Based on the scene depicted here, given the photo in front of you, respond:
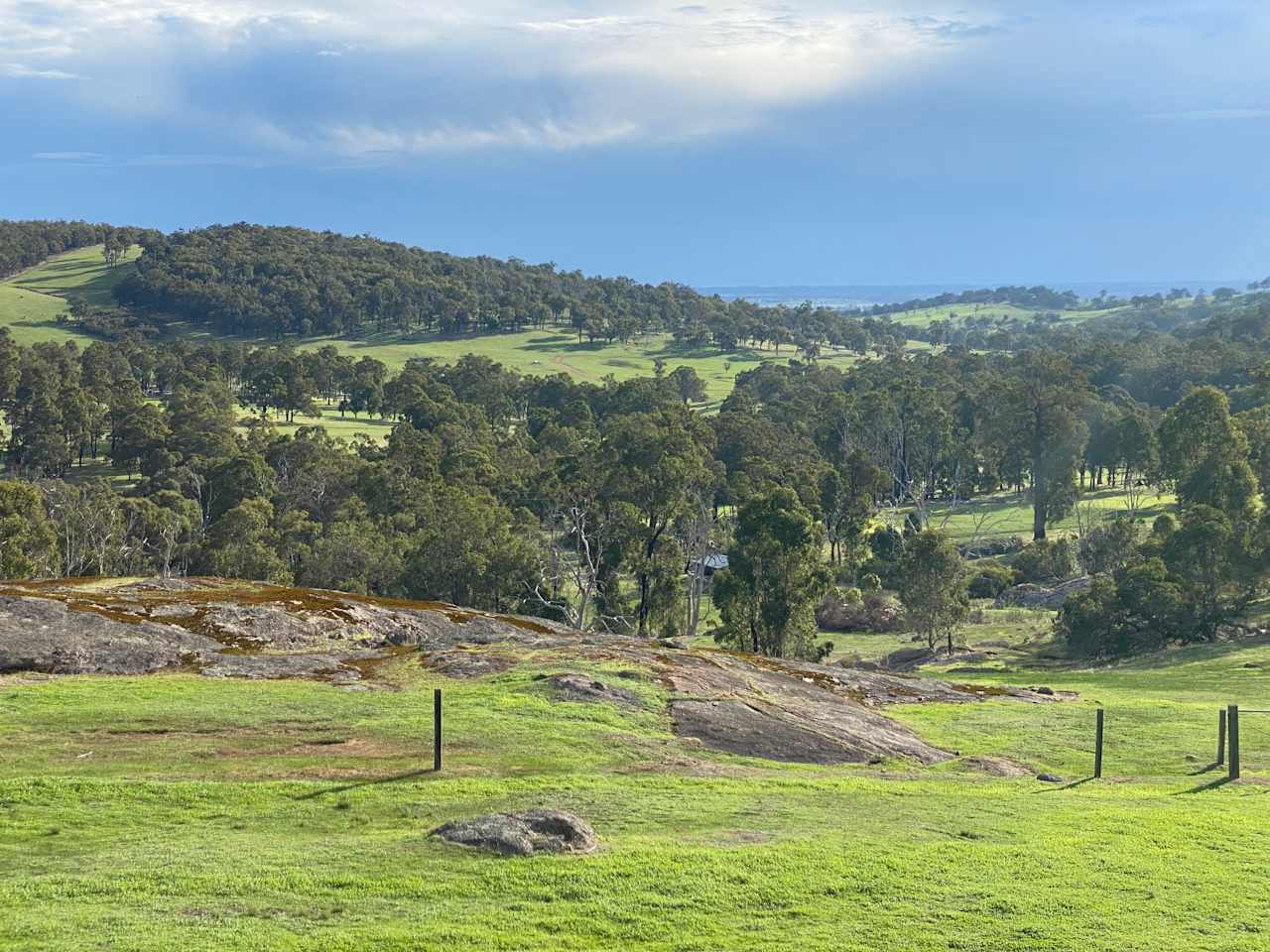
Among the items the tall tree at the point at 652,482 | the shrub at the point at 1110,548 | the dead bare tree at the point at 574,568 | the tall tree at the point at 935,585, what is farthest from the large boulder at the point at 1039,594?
the dead bare tree at the point at 574,568

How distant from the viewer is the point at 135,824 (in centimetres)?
2053

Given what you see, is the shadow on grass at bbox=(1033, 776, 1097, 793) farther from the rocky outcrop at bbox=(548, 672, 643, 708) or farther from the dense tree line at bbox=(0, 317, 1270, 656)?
the dense tree line at bbox=(0, 317, 1270, 656)

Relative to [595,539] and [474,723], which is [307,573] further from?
[474,723]

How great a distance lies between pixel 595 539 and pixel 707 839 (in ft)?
185

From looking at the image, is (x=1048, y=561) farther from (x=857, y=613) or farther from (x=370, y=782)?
(x=370, y=782)

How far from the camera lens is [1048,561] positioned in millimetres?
94000

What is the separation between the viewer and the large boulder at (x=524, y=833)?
19203mm

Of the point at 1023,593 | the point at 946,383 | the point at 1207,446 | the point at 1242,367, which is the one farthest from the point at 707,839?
the point at 1242,367

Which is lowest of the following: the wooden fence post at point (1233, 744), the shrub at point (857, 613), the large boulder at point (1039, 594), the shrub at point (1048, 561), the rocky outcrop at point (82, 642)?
the shrub at point (857, 613)

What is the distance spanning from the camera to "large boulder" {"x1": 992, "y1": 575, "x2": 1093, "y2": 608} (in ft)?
282

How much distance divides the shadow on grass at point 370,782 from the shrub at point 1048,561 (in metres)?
78.8

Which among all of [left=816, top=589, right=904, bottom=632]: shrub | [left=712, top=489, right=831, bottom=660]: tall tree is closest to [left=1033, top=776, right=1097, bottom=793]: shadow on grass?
[left=712, top=489, right=831, bottom=660]: tall tree

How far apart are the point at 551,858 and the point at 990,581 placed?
78757 mm

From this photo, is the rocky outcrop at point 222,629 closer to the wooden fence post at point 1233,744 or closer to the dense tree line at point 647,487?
the wooden fence post at point 1233,744
